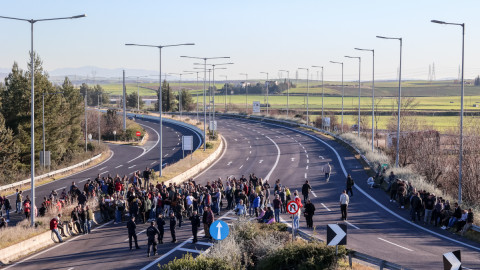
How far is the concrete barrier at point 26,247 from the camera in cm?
2175

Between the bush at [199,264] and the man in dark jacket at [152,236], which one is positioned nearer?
the bush at [199,264]

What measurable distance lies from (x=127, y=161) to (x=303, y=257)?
42601mm

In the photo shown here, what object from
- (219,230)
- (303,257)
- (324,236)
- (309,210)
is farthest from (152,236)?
(309,210)

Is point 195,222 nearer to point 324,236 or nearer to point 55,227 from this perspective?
point 324,236

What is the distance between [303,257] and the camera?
1645cm

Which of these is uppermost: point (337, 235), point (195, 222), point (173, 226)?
point (337, 235)

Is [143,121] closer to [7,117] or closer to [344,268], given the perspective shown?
[7,117]

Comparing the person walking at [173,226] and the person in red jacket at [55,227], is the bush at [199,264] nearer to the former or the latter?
the person walking at [173,226]

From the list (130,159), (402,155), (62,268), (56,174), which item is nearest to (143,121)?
(130,159)

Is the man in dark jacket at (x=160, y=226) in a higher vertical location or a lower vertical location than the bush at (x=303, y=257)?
lower

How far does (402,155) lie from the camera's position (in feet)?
156

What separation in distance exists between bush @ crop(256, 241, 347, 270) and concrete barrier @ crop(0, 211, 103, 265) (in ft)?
34.8

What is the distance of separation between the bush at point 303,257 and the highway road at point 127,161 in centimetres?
1787

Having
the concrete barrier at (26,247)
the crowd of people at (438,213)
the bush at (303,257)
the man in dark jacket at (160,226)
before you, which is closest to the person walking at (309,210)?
the crowd of people at (438,213)
